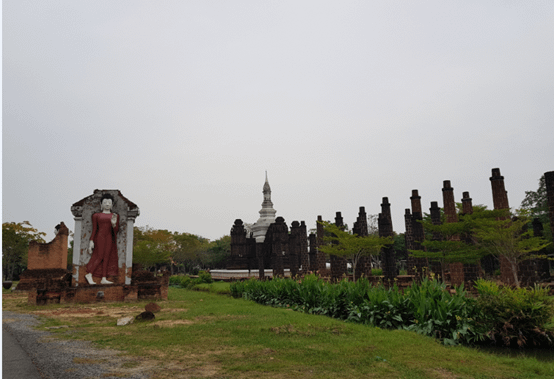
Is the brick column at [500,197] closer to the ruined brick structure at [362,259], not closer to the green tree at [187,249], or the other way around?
the ruined brick structure at [362,259]

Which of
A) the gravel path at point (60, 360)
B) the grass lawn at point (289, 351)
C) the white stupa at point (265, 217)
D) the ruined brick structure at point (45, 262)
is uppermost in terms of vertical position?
the white stupa at point (265, 217)

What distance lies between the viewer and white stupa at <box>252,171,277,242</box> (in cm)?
4962

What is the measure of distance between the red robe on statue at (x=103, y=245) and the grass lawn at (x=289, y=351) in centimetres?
589

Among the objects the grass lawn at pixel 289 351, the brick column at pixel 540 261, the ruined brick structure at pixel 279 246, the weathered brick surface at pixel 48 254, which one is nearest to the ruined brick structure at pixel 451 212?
the brick column at pixel 540 261

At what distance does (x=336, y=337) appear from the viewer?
6836mm

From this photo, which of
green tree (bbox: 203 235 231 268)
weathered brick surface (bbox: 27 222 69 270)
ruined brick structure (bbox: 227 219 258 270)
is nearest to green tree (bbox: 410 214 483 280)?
weathered brick surface (bbox: 27 222 69 270)

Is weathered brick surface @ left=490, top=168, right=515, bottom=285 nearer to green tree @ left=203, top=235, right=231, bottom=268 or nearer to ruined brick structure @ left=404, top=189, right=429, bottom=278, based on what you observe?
ruined brick structure @ left=404, top=189, right=429, bottom=278

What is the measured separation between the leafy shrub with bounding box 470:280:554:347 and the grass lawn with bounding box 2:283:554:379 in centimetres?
46

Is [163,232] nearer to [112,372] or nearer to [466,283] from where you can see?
[466,283]

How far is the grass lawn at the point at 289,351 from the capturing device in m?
4.83

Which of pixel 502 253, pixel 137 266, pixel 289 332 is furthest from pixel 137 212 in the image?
pixel 502 253

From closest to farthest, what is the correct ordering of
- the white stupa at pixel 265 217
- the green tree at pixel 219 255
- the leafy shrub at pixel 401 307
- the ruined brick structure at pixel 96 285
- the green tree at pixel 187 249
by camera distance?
the leafy shrub at pixel 401 307 → the ruined brick structure at pixel 96 285 → the white stupa at pixel 265 217 → the green tree at pixel 187 249 → the green tree at pixel 219 255

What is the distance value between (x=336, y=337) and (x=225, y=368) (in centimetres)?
263

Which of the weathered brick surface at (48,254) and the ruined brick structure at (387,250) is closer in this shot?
the weathered brick surface at (48,254)
